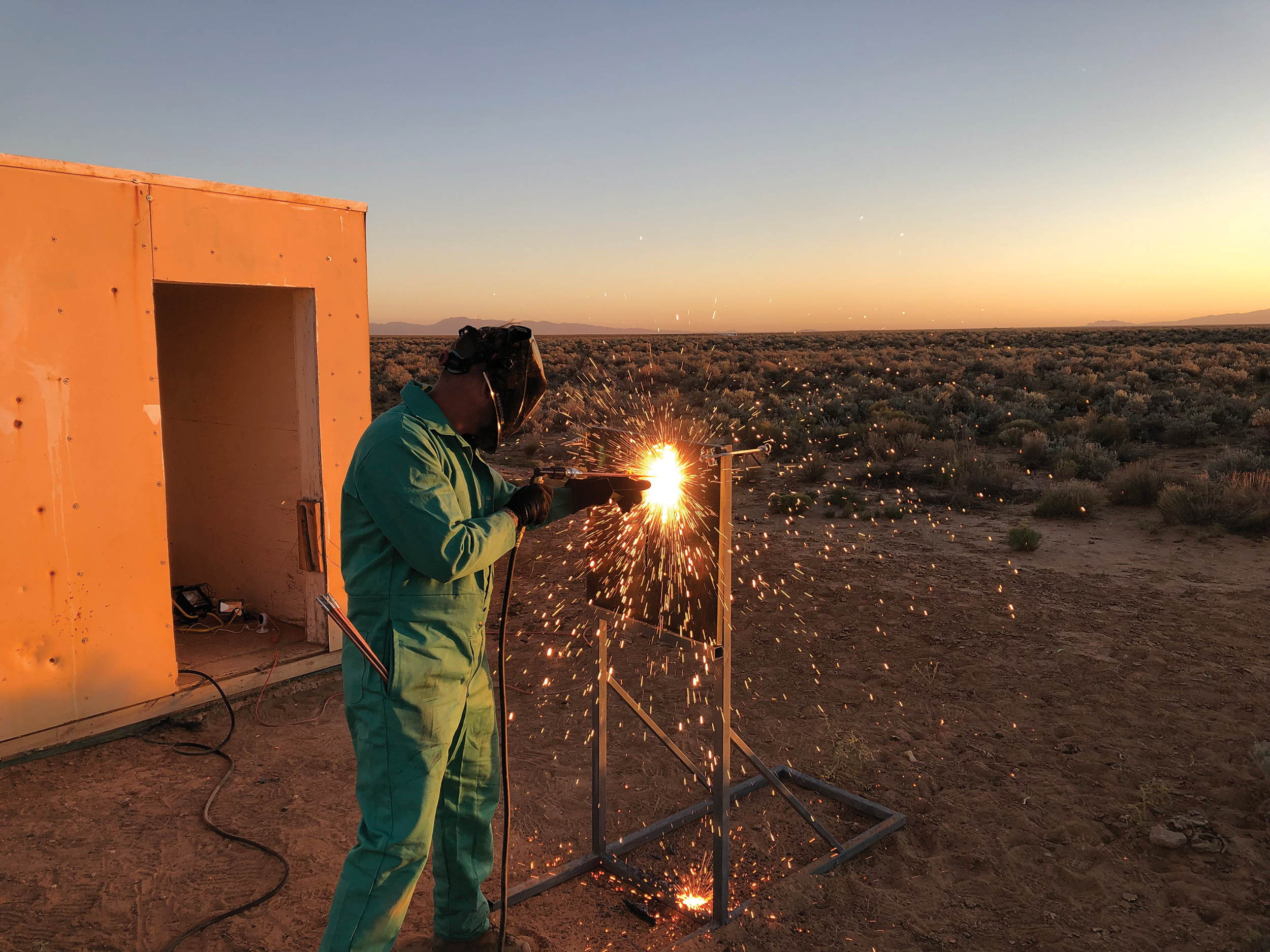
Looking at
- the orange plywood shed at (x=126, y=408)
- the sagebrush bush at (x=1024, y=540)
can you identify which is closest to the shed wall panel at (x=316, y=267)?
the orange plywood shed at (x=126, y=408)

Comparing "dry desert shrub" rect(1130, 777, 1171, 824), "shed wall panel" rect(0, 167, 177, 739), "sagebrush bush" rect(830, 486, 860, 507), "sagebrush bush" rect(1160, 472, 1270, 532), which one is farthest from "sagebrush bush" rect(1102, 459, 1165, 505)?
"shed wall panel" rect(0, 167, 177, 739)

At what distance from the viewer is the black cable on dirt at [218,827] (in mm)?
3672

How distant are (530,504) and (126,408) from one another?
11.0 ft

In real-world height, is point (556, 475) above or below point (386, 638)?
above

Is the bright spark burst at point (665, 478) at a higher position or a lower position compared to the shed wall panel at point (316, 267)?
lower

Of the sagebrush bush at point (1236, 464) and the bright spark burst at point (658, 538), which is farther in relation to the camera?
the sagebrush bush at point (1236, 464)

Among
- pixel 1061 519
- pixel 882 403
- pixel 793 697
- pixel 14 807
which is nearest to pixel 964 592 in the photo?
pixel 793 697

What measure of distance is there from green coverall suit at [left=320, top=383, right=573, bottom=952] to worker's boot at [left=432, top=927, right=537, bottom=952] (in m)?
0.67

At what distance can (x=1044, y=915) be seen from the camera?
3.80m

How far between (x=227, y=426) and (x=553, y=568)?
367cm

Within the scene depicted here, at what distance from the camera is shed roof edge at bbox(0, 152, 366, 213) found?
15.0 feet

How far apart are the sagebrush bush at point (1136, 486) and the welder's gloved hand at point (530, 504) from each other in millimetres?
11057

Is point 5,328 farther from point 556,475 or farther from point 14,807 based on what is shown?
point 556,475

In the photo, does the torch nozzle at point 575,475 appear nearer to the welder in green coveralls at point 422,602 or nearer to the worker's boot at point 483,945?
the welder in green coveralls at point 422,602
